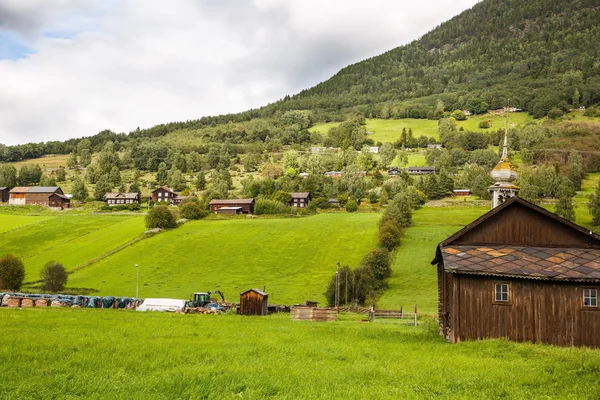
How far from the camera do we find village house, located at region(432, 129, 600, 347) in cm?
2262

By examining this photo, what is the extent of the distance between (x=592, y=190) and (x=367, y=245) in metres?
66.5

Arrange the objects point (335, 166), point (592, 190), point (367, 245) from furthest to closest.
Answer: point (335, 166) → point (592, 190) → point (367, 245)

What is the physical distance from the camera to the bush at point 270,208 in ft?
380

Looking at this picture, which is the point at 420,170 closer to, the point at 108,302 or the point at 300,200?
the point at 300,200

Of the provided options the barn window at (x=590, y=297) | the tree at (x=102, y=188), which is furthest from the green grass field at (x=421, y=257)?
the tree at (x=102, y=188)

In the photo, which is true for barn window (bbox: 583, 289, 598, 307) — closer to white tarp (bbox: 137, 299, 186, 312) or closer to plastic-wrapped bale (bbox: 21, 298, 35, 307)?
white tarp (bbox: 137, 299, 186, 312)

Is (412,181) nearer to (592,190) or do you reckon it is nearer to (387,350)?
(592,190)

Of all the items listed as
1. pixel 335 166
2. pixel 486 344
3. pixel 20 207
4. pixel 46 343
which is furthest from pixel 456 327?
pixel 335 166

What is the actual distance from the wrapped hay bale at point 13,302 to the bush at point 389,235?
50859 millimetres

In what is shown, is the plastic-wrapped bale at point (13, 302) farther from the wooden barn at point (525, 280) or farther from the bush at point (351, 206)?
the bush at point (351, 206)

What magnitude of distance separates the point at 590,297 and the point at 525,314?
8.94ft

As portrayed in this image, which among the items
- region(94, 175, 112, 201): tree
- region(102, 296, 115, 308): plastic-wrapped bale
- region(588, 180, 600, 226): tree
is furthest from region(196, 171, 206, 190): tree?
region(102, 296, 115, 308): plastic-wrapped bale

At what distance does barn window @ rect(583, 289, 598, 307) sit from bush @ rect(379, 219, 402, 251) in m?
54.7

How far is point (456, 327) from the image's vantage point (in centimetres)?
2375
